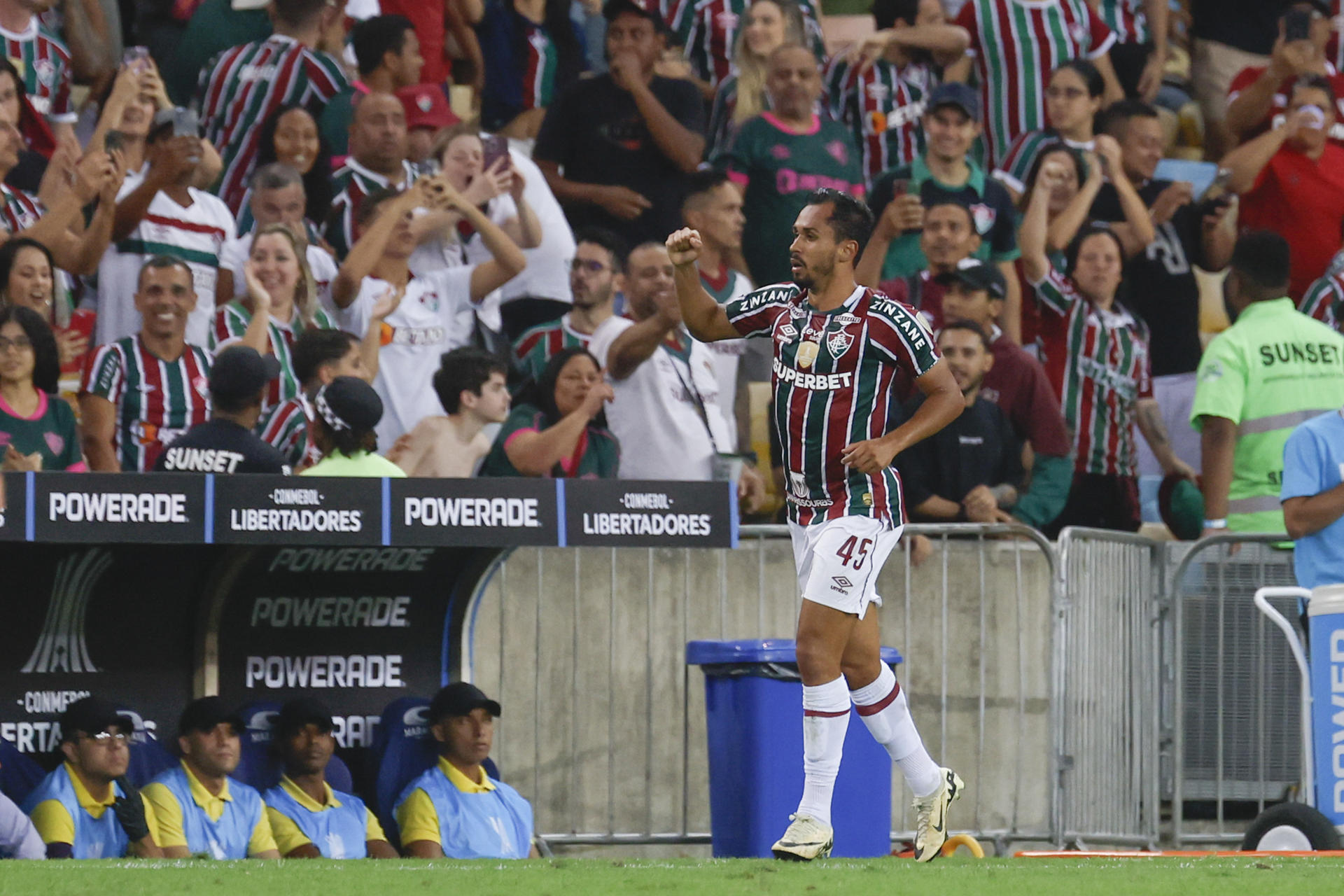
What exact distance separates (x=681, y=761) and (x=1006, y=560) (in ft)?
6.32

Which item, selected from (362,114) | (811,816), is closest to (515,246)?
(362,114)

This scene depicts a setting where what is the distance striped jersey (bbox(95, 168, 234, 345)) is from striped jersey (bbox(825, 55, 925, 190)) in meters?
4.62

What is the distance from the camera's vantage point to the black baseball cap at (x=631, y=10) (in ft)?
40.9

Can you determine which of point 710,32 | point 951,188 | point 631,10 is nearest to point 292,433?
point 631,10

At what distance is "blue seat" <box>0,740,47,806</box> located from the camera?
8.17 meters

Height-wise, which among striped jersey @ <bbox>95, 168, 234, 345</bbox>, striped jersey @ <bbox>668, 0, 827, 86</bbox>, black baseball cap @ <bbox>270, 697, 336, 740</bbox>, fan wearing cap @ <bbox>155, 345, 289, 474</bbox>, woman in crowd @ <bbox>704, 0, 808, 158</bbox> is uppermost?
striped jersey @ <bbox>668, 0, 827, 86</bbox>

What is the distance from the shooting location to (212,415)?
8805 mm

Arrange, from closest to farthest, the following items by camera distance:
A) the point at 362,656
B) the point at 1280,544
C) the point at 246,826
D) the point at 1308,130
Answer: the point at 246,826, the point at 362,656, the point at 1280,544, the point at 1308,130

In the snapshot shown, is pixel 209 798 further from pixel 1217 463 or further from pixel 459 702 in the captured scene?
pixel 1217 463

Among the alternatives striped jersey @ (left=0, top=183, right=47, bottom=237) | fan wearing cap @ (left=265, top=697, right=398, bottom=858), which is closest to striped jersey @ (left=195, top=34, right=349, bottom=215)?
Result: striped jersey @ (left=0, top=183, right=47, bottom=237)

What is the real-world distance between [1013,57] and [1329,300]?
9.06ft

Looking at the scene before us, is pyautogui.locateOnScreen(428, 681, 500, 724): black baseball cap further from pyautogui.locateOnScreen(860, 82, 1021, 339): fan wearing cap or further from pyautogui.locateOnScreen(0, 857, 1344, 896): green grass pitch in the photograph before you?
pyautogui.locateOnScreen(860, 82, 1021, 339): fan wearing cap

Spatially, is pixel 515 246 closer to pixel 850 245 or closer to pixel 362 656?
pixel 362 656

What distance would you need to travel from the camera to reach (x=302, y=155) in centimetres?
1141
